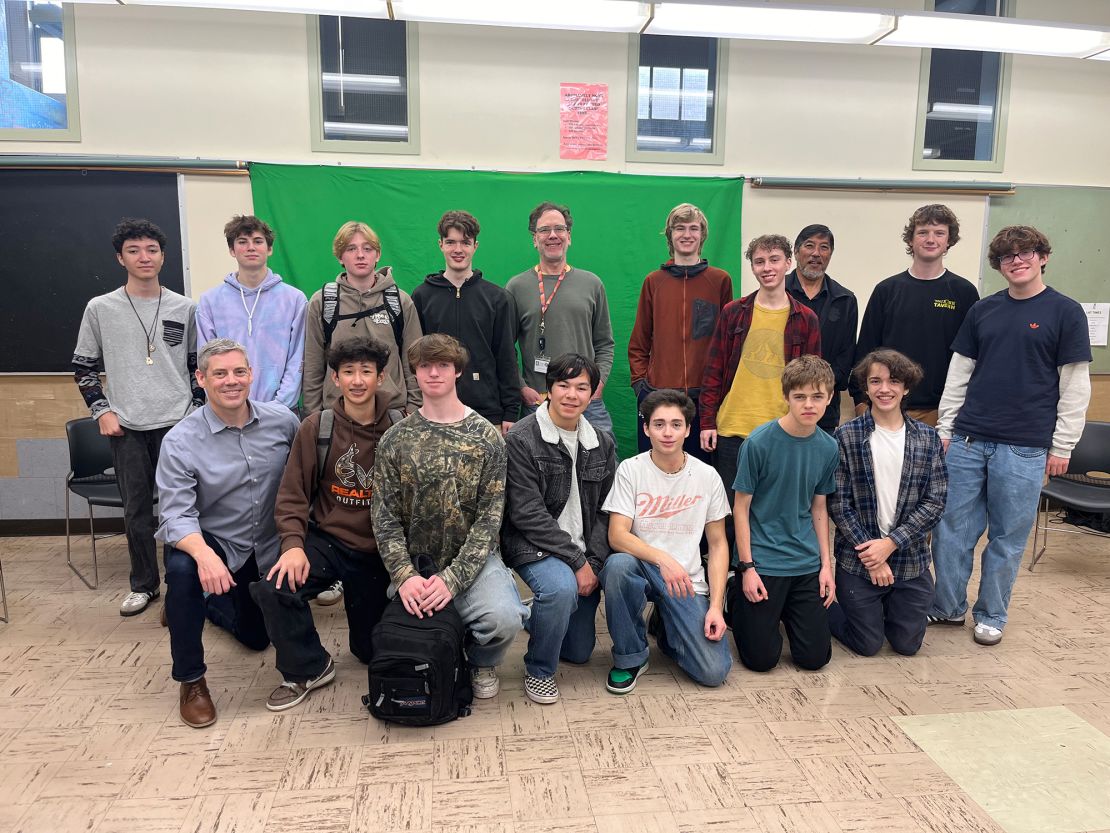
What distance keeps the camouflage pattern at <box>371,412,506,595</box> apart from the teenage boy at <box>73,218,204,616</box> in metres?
1.27

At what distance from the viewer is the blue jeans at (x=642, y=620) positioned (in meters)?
2.42

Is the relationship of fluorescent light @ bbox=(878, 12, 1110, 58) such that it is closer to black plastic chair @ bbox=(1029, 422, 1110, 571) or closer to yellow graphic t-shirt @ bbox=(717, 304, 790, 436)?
yellow graphic t-shirt @ bbox=(717, 304, 790, 436)

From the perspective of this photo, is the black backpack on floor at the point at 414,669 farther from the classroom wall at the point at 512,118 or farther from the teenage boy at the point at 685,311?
the classroom wall at the point at 512,118

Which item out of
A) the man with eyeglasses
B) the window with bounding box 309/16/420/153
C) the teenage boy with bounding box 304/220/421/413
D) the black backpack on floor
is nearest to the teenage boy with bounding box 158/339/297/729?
the teenage boy with bounding box 304/220/421/413

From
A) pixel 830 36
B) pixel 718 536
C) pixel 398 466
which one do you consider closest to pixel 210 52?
pixel 398 466

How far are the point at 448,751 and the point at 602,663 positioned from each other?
2.40ft

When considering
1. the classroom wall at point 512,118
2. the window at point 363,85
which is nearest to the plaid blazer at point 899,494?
the classroom wall at point 512,118

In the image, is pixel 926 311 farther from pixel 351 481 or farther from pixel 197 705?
pixel 197 705

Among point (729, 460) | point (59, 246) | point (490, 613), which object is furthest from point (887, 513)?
point (59, 246)

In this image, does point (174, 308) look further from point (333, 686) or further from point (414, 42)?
point (414, 42)

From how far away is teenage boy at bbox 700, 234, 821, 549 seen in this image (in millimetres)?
2920

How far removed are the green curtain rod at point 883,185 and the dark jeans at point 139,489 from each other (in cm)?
344

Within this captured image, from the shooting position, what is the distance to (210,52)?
151 inches

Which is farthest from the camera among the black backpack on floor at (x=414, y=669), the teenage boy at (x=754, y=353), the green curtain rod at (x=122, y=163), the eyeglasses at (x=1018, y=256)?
the green curtain rod at (x=122, y=163)
